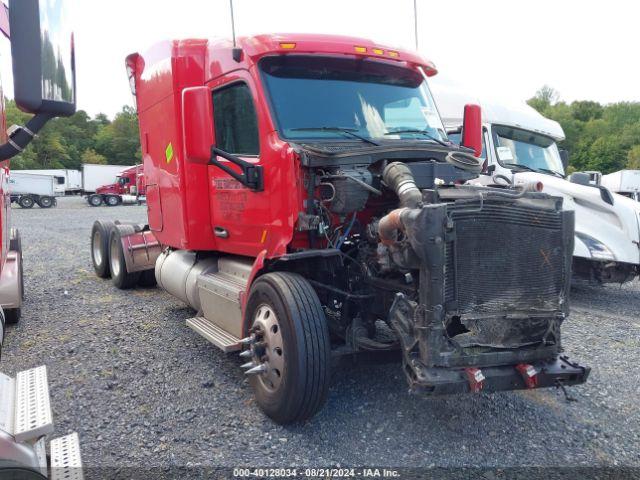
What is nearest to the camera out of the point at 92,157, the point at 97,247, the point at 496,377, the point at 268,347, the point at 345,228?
the point at 496,377

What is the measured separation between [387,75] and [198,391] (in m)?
3.09

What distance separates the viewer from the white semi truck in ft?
23.0

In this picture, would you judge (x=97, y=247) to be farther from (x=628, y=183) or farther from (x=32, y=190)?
(x=628, y=183)

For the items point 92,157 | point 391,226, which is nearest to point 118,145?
point 92,157

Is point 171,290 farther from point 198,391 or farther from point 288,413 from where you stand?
point 288,413

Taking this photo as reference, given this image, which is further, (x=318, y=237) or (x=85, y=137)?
(x=85, y=137)

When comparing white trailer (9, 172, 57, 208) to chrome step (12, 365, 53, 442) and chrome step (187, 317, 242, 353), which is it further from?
chrome step (12, 365, 53, 442)

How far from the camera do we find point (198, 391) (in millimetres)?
4320

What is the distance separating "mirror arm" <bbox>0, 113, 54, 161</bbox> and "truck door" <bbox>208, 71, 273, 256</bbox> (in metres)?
2.41

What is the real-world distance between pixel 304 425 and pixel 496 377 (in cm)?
134

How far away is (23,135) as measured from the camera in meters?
1.99

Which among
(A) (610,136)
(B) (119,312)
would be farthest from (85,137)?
(B) (119,312)

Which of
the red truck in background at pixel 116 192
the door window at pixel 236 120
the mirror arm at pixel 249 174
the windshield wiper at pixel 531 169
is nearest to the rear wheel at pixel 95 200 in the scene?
the red truck in background at pixel 116 192

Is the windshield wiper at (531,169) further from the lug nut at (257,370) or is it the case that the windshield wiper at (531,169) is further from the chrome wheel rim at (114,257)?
the chrome wheel rim at (114,257)
